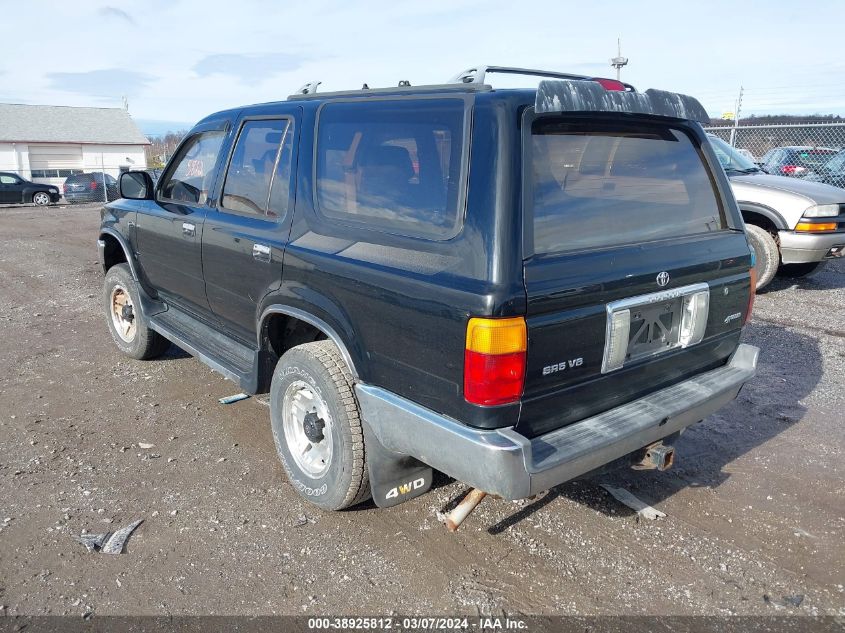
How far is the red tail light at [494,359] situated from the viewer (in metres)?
2.29

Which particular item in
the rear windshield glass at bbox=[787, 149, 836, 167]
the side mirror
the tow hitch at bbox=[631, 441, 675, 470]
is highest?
the rear windshield glass at bbox=[787, 149, 836, 167]

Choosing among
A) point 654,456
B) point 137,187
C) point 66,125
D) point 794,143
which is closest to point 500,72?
point 654,456

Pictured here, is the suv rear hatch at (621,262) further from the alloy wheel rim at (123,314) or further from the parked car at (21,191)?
the parked car at (21,191)

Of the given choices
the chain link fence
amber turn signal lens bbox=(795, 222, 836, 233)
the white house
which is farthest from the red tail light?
the white house

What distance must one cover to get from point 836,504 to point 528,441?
2.17m

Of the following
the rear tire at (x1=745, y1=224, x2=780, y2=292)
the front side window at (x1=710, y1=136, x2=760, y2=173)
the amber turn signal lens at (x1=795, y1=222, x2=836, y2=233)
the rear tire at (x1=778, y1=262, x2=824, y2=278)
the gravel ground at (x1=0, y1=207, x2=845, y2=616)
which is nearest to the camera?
the gravel ground at (x1=0, y1=207, x2=845, y2=616)

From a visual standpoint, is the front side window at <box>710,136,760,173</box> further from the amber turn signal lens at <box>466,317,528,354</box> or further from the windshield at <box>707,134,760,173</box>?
the amber turn signal lens at <box>466,317,528,354</box>

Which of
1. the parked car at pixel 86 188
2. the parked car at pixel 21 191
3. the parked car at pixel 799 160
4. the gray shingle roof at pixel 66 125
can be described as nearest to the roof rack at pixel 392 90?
the parked car at pixel 799 160

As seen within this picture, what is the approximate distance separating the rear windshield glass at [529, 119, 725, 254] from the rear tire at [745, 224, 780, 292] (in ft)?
16.8

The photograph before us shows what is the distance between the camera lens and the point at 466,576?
2.84 meters

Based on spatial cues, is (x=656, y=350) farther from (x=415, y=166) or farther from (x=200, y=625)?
(x=200, y=625)

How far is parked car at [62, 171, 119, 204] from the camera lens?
26.4 metres

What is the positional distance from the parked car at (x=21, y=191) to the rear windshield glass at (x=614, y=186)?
1066 inches

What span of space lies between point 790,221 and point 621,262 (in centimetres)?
618
